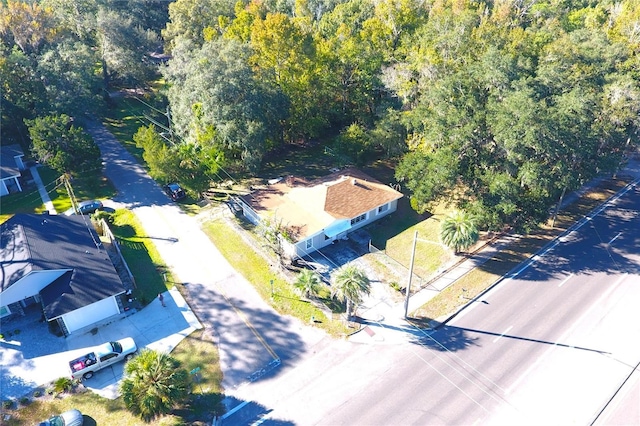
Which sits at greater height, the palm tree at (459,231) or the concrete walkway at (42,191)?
the concrete walkway at (42,191)

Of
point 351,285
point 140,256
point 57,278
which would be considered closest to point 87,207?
point 140,256

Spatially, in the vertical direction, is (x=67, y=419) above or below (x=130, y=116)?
below

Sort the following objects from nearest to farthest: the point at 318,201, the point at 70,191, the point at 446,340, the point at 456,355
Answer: the point at 456,355
the point at 446,340
the point at 318,201
the point at 70,191

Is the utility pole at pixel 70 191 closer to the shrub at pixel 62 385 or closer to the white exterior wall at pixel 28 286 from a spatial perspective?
the white exterior wall at pixel 28 286

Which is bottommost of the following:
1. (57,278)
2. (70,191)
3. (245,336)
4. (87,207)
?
(245,336)

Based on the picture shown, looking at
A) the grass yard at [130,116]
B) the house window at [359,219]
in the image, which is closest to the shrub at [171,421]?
the house window at [359,219]

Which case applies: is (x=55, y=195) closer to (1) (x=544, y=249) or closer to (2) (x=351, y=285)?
(2) (x=351, y=285)

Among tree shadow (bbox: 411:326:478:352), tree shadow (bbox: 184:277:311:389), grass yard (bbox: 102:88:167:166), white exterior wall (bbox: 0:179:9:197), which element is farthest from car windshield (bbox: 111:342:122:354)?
grass yard (bbox: 102:88:167:166)
